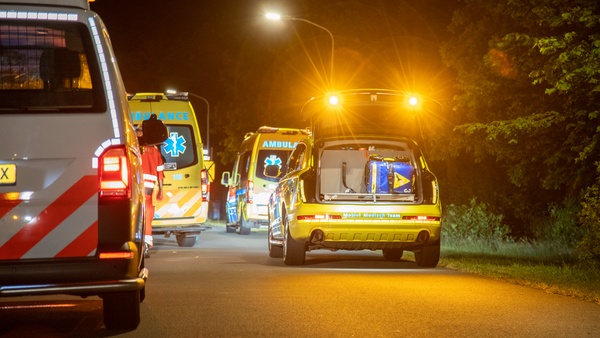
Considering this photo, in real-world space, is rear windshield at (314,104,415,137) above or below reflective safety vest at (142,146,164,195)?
above

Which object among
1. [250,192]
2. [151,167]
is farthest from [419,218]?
[250,192]

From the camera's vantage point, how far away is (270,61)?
161 feet

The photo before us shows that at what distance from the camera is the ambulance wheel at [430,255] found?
609 inches

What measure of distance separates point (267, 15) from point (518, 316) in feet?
75.8

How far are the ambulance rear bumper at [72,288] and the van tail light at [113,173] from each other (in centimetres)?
59

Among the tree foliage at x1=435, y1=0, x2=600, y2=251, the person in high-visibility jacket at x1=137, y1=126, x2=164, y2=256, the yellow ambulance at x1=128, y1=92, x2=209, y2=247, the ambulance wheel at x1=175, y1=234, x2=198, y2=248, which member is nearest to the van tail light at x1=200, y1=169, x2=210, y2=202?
the yellow ambulance at x1=128, y1=92, x2=209, y2=247

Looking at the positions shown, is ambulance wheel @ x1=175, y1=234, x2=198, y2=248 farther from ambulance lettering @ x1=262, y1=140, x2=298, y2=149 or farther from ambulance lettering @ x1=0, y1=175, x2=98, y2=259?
ambulance lettering @ x1=0, y1=175, x2=98, y2=259

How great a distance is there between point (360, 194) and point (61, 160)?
807 centimetres

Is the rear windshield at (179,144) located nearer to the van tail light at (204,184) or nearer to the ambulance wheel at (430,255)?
the van tail light at (204,184)

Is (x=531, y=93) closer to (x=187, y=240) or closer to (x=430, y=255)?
(x=187, y=240)

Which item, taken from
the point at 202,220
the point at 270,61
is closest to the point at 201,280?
the point at 202,220

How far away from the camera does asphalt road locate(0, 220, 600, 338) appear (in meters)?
8.67

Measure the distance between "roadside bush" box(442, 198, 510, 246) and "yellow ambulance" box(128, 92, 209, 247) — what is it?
205 inches

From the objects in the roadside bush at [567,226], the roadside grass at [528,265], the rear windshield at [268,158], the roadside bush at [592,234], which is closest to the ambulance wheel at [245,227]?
the rear windshield at [268,158]
